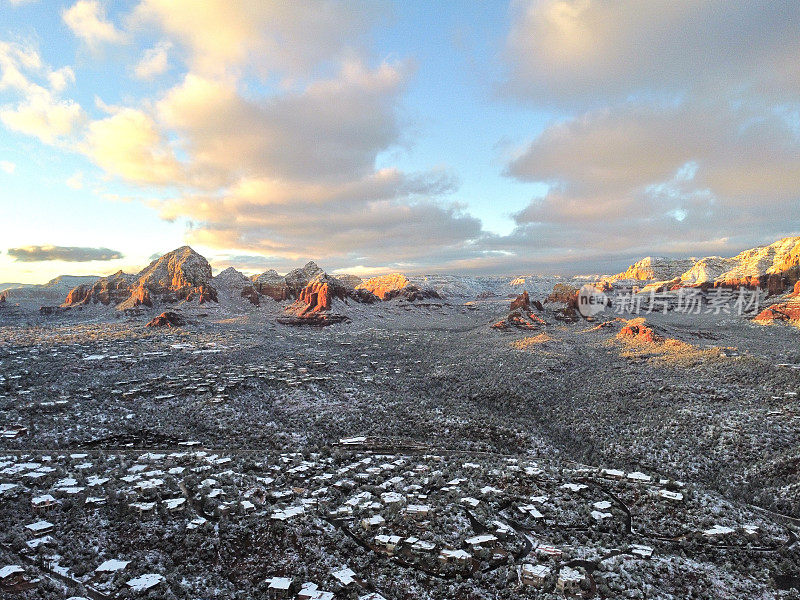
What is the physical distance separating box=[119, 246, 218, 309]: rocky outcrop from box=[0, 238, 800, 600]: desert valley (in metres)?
79.5

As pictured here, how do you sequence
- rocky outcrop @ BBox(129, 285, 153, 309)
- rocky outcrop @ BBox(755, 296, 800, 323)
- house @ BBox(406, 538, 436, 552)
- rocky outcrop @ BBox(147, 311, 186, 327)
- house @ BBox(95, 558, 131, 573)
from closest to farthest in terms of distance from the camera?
house @ BBox(95, 558, 131, 573) < house @ BBox(406, 538, 436, 552) < rocky outcrop @ BBox(755, 296, 800, 323) < rocky outcrop @ BBox(147, 311, 186, 327) < rocky outcrop @ BBox(129, 285, 153, 309)

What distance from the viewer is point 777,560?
1789cm

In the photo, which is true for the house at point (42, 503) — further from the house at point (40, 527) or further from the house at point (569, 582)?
the house at point (569, 582)

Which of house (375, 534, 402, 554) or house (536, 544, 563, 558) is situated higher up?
house (375, 534, 402, 554)

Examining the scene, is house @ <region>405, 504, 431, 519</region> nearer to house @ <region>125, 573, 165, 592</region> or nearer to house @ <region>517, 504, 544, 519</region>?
house @ <region>517, 504, 544, 519</region>

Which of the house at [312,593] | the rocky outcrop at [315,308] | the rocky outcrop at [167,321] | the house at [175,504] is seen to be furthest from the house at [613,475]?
the rocky outcrop at [167,321]

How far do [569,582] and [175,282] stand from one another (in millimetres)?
174611

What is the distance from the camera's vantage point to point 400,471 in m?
26.5

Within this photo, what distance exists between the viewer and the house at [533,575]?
601 inches

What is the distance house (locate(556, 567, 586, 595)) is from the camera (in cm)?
1474

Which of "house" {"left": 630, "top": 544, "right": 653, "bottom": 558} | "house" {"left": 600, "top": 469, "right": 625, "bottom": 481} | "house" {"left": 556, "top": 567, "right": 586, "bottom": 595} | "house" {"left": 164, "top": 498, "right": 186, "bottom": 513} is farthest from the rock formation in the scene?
"house" {"left": 164, "top": 498, "right": 186, "bottom": 513}

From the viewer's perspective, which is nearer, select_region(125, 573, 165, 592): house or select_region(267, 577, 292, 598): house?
select_region(125, 573, 165, 592): house

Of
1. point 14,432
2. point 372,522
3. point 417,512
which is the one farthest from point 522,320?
point 14,432

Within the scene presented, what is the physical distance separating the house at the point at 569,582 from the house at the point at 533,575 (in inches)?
21.5
